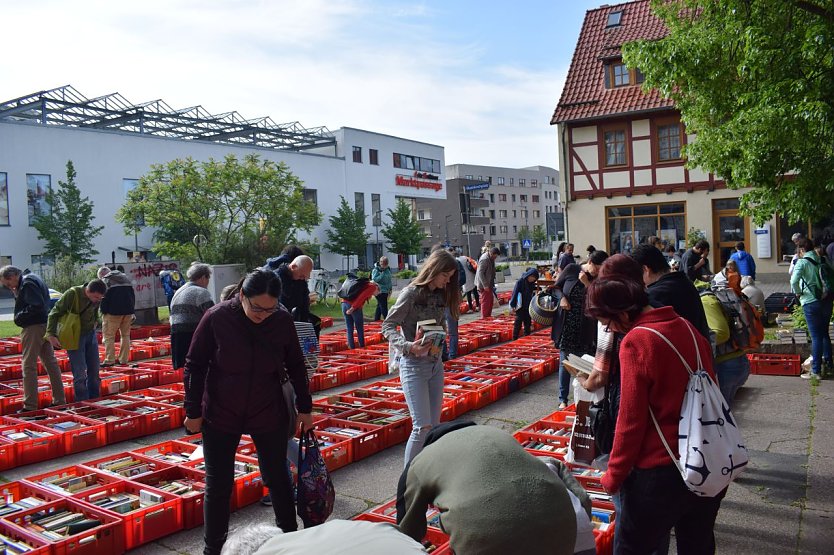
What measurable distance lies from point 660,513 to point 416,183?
203 ft

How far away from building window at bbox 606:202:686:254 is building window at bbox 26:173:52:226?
32142 millimetres

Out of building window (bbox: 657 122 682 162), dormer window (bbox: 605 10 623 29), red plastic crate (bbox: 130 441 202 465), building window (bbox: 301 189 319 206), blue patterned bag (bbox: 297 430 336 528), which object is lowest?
red plastic crate (bbox: 130 441 202 465)

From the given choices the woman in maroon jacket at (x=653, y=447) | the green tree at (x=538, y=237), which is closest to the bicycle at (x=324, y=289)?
the woman in maroon jacket at (x=653, y=447)

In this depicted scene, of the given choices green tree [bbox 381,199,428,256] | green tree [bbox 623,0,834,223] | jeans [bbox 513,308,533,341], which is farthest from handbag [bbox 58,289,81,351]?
green tree [bbox 381,199,428,256]

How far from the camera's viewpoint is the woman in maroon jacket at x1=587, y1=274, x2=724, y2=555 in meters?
2.99

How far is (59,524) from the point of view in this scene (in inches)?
189

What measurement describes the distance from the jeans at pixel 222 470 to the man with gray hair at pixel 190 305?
11.0 feet

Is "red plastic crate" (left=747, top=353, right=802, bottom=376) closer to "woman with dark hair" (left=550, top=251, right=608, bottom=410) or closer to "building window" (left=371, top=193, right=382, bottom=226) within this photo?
"woman with dark hair" (left=550, top=251, right=608, bottom=410)

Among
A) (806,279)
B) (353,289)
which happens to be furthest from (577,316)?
(353,289)

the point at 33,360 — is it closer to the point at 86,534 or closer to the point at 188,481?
the point at 188,481

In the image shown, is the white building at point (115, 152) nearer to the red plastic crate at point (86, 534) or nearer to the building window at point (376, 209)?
the building window at point (376, 209)

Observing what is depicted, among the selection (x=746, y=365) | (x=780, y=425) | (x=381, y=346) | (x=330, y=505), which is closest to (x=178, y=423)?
(x=330, y=505)

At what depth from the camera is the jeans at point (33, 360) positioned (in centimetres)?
841

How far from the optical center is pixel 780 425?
7.18m
